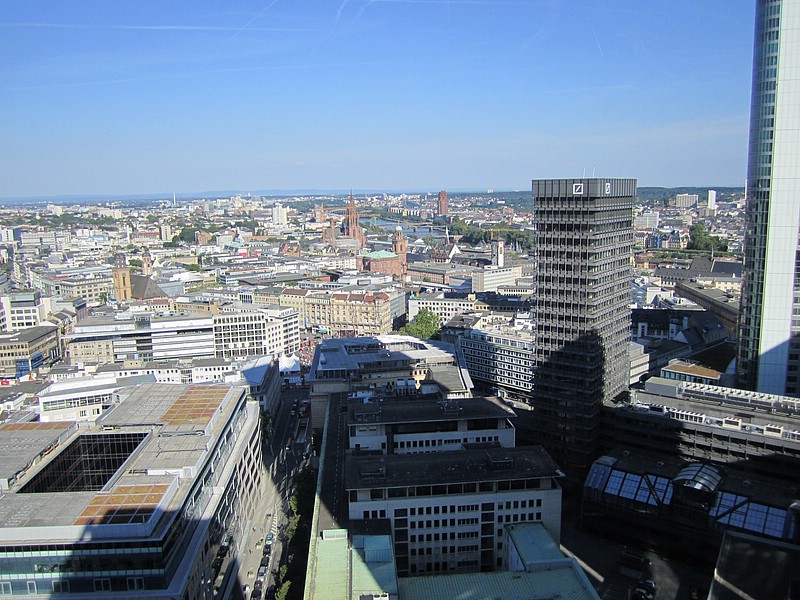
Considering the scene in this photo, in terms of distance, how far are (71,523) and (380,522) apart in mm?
12584

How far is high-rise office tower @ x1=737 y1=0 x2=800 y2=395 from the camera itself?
42.2 m

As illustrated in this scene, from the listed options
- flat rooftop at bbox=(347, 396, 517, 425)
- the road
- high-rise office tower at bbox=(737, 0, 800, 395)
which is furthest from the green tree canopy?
flat rooftop at bbox=(347, 396, 517, 425)

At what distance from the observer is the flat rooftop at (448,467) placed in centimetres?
3070

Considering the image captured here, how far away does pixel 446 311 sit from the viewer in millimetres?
87312

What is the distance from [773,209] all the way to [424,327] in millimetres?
40594

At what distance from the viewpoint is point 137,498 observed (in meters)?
26.7

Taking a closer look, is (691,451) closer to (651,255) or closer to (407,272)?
(407,272)

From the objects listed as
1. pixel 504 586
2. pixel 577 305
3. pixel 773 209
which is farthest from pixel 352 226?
pixel 504 586

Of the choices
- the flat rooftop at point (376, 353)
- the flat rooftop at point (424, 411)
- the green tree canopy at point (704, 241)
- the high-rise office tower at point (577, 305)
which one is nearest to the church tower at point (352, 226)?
the green tree canopy at point (704, 241)

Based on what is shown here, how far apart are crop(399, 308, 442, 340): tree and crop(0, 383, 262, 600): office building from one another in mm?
35156

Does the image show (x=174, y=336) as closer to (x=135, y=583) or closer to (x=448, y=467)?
(x=448, y=467)

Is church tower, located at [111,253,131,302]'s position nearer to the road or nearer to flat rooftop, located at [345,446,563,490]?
the road

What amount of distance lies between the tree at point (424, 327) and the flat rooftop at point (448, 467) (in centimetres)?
4022

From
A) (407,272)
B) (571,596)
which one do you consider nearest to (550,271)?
(571,596)
